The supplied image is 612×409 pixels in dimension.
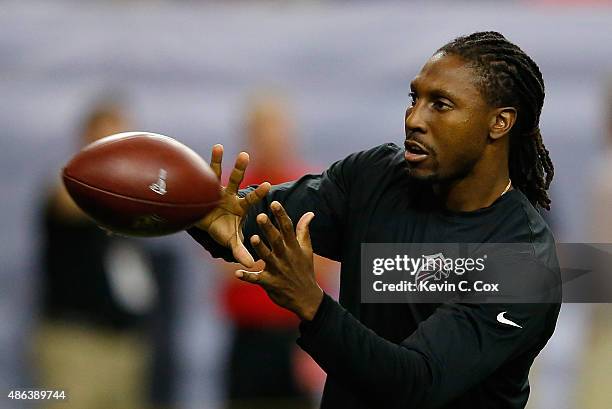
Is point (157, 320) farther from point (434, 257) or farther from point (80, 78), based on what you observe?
point (434, 257)

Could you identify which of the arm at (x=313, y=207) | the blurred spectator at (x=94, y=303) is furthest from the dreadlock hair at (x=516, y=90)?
the blurred spectator at (x=94, y=303)

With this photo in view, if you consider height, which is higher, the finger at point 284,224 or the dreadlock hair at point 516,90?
the dreadlock hair at point 516,90

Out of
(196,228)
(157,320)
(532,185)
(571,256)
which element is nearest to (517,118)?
(532,185)

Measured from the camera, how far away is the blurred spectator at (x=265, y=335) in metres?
3.62

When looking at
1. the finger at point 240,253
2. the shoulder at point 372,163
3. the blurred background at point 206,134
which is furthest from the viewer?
the blurred background at point 206,134

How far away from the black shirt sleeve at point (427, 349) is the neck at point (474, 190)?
27cm

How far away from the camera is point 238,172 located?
238 cm

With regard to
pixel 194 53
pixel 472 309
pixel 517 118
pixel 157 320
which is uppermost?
pixel 194 53

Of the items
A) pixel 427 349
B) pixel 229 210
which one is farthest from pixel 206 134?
pixel 427 349

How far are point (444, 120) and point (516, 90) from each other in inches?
7.7

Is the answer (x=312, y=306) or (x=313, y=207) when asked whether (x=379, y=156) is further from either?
(x=312, y=306)

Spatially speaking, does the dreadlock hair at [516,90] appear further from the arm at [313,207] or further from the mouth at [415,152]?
the arm at [313,207]

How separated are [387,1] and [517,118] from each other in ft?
6.81

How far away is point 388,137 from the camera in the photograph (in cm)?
446
